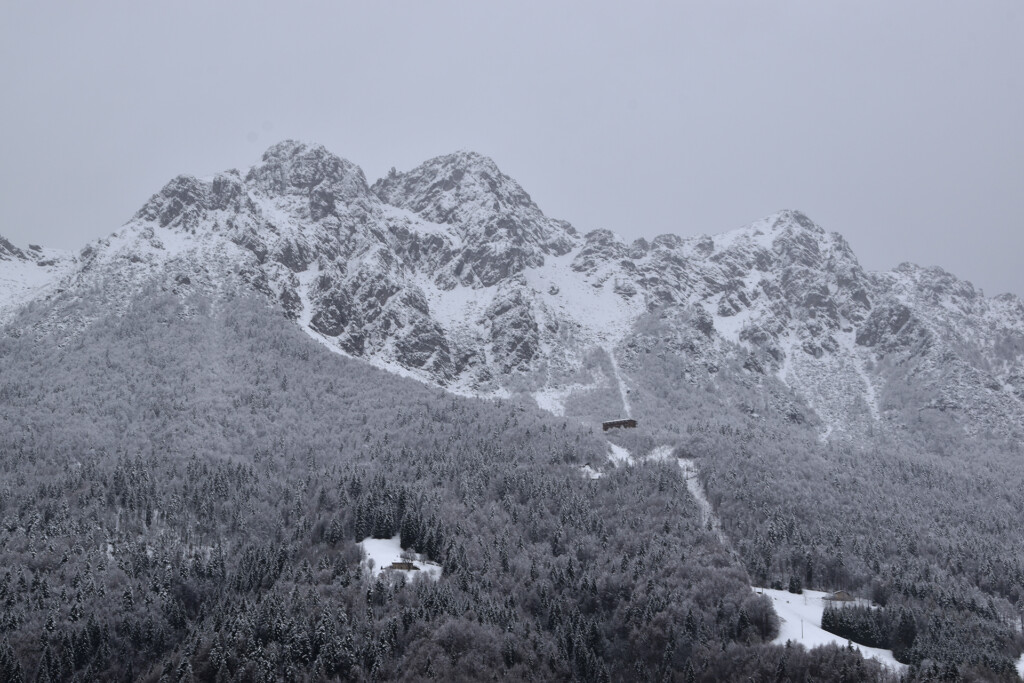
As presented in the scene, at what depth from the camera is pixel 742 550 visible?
502 feet

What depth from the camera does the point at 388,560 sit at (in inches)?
5664

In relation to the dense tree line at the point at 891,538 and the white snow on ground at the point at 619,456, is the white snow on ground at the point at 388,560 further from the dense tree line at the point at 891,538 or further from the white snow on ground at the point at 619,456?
the dense tree line at the point at 891,538

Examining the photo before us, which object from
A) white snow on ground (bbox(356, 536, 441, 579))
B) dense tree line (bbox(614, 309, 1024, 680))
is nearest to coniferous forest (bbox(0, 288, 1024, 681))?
dense tree line (bbox(614, 309, 1024, 680))

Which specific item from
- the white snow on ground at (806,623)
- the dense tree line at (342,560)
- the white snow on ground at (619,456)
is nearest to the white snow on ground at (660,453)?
the white snow on ground at (619,456)

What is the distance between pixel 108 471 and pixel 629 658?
107145mm

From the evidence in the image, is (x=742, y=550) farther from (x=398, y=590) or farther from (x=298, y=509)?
(x=298, y=509)

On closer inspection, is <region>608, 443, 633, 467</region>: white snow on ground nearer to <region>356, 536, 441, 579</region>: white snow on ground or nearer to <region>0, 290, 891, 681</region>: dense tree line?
<region>0, 290, 891, 681</region>: dense tree line

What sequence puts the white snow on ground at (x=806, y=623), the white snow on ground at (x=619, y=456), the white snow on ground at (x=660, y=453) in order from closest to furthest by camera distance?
the white snow on ground at (x=806, y=623) < the white snow on ground at (x=619, y=456) < the white snow on ground at (x=660, y=453)

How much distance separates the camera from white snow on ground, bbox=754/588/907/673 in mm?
115094

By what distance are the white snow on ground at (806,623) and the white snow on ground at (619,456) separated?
50085 millimetres

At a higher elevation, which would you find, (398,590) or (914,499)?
(914,499)

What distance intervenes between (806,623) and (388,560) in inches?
2783

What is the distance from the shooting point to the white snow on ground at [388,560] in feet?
454

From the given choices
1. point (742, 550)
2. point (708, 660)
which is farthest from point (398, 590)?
point (742, 550)
